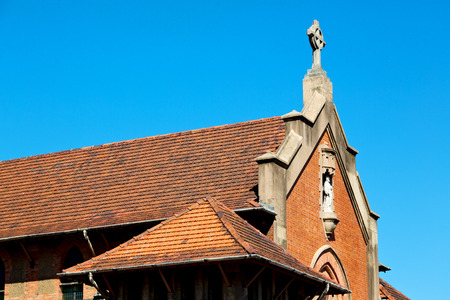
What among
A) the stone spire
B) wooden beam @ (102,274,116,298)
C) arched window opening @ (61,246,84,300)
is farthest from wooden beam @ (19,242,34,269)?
the stone spire

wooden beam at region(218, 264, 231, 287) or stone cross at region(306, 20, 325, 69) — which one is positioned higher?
stone cross at region(306, 20, 325, 69)

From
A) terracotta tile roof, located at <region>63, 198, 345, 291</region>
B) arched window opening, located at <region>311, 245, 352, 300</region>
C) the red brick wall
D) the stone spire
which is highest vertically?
the stone spire

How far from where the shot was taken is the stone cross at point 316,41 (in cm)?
3139

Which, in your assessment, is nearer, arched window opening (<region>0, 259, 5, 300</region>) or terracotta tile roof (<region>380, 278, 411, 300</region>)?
arched window opening (<region>0, 259, 5, 300</region>)

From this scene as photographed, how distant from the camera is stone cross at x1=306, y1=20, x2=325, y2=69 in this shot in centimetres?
3139

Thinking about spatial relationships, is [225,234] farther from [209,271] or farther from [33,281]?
[33,281]

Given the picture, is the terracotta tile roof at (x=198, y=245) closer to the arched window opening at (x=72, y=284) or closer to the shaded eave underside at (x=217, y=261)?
the shaded eave underside at (x=217, y=261)

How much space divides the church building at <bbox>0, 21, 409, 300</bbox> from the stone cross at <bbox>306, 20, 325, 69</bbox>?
4cm

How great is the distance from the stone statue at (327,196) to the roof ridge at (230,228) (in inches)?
241

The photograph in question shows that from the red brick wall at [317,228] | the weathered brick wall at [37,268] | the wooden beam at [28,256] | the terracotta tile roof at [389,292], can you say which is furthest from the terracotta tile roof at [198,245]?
the terracotta tile roof at [389,292]

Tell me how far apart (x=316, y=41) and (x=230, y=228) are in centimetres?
1070

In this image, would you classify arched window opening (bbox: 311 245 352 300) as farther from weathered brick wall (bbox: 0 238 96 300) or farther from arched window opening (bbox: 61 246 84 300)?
arched window opening (bbox: 61 246 84 300)

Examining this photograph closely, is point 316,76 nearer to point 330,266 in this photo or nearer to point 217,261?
point 330,266

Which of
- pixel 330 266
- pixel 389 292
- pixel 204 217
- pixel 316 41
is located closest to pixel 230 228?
pixel 204 217
